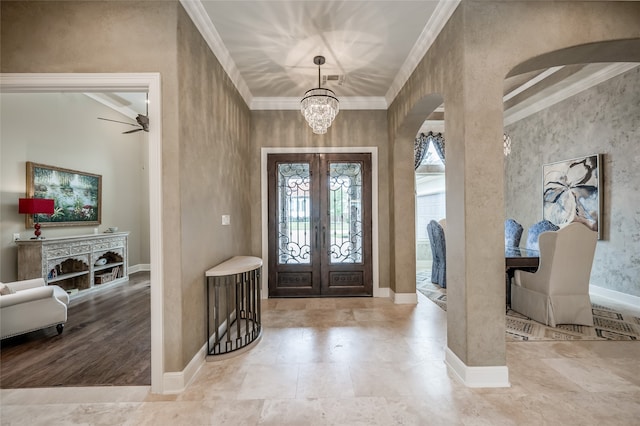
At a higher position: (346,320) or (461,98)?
(461,98)

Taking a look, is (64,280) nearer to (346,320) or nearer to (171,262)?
(171,262)

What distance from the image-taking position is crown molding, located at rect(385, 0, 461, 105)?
2330mm

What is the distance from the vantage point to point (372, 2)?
2338mm

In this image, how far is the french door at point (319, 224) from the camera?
4.40m

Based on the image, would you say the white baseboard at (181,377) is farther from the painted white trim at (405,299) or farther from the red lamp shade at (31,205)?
the red lamp shade at (31,205)

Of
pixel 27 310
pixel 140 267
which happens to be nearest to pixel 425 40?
pixel 27 310

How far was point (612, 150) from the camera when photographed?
4047 mm

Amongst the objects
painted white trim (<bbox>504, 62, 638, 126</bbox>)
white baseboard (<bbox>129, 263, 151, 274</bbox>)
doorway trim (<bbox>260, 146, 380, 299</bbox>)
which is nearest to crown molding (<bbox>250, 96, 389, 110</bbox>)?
doorway trim (<bbox>260, 146, 380, 299</bbox>)

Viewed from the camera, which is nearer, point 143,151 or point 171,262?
point 171,262

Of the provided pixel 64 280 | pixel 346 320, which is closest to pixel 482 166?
pixel 346 320

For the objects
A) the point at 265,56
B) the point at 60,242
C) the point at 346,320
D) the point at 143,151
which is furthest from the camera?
the point at 143,151

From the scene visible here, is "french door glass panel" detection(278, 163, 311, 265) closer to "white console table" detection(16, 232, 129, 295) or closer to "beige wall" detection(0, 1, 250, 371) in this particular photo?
"beige wall" detection(0, 1, 250, 371)

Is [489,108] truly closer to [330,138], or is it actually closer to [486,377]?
[486,377]

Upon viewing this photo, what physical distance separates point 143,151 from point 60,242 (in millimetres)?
2969
